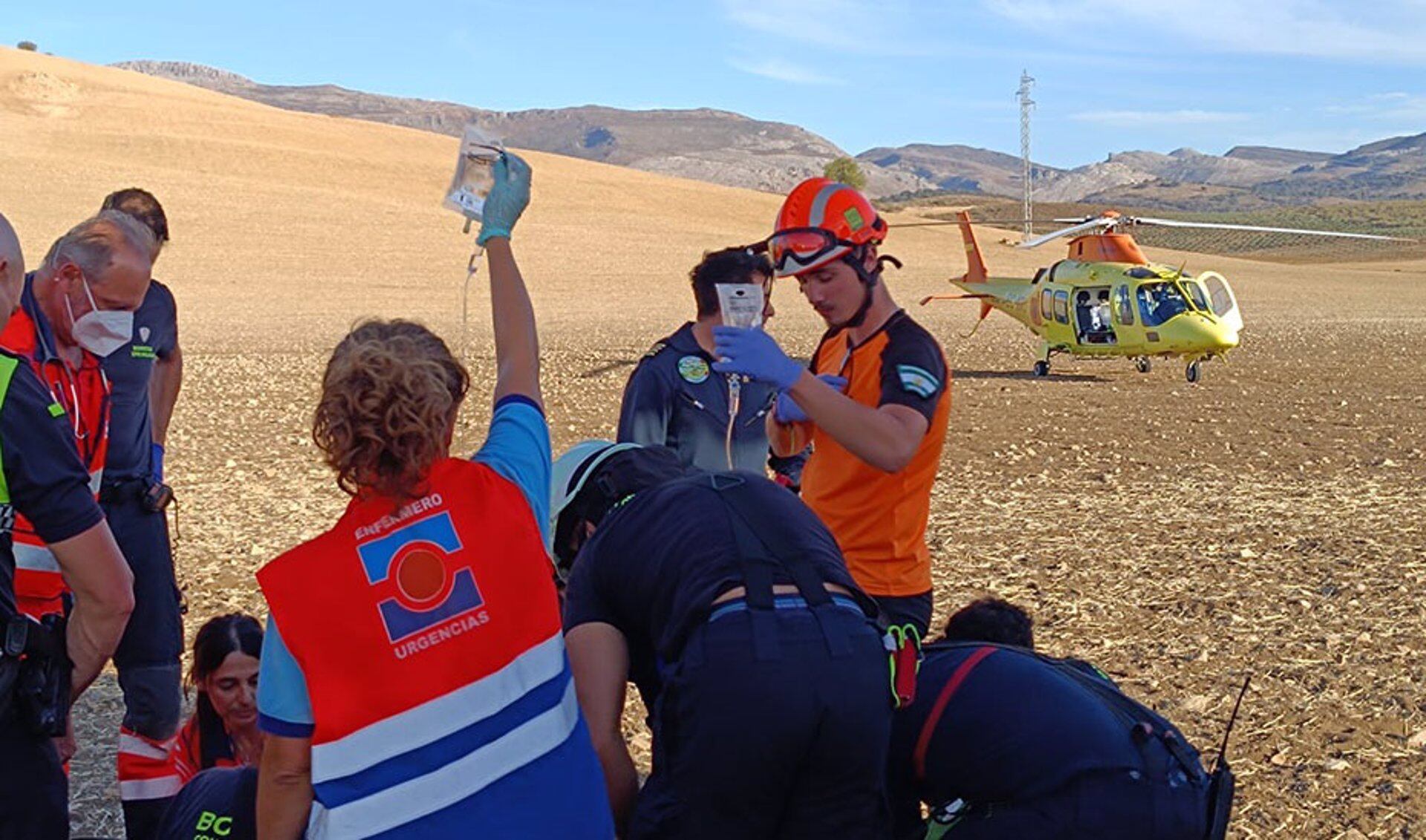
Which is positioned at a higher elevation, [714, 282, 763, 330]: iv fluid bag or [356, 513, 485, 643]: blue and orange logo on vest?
[714, 282, 763, 330]: iv fluid bag

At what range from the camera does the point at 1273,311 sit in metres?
36.1

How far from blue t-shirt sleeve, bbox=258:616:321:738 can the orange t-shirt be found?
1.74 meters

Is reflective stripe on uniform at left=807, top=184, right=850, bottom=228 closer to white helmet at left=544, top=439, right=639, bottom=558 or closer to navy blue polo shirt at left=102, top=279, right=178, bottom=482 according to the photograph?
white helmet at left=544, top=439, right=639, bottom=558

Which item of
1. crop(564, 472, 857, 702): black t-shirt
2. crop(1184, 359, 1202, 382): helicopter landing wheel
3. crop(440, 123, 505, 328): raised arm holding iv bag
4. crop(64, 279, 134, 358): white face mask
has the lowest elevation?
crop(1184, 359, 1202, 382): helicopter landing wheel

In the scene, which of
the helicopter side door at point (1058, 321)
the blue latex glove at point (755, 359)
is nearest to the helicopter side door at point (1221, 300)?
the helicopter side door at point (1058, 321)

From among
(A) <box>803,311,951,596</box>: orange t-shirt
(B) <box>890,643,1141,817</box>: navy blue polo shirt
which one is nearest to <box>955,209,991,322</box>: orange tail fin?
(A) <box>803,311,951,596</box>: orange t-shirt

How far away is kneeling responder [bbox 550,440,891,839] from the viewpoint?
249 centimetres

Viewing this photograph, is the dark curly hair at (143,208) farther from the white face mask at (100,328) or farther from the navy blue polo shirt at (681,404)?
the navy blue polo shirt at (681,404)

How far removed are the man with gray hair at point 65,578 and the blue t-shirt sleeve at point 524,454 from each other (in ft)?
2.84

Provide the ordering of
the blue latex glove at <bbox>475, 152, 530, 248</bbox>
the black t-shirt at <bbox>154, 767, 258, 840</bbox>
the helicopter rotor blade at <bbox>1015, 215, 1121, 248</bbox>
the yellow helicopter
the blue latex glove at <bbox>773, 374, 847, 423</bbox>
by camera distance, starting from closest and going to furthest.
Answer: the black t-shirt at <bbox>154, 767, 258, 840</bbox> < the blue latex glove at <bbox>475, 152, 530, 248</bbox> < the blue latex glove at <bbox>773, 374, 847, 423</bbox> < the yellow helicopter < the helicopter rotor blade at <bbox>1015, 215, 1121, 248</bbox>

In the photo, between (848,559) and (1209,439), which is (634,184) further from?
(848,559)

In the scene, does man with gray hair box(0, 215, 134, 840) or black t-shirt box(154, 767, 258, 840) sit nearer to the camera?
man with gray hair box(0, 215, 134, 840)

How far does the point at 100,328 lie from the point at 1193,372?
17340mm

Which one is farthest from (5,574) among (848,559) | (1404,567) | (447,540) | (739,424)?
(1404,567)
